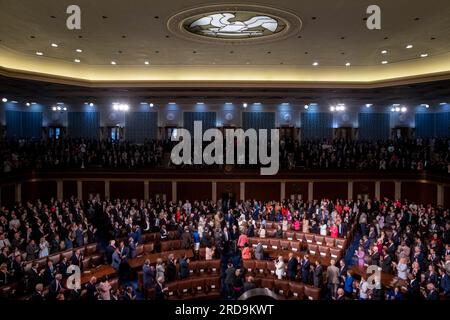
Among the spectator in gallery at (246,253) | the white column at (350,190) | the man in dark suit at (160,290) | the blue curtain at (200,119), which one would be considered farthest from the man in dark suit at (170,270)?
the blue curtain at (200,119)

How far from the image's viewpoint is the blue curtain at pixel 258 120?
27922mm

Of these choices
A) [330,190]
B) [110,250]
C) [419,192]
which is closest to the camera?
[110,250]

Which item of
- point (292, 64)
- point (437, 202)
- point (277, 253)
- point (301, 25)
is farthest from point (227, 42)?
point (437, 202)

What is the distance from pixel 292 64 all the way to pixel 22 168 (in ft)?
54.3

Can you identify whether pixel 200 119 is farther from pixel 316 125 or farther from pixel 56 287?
pixel 56 287

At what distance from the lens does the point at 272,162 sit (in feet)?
77.2

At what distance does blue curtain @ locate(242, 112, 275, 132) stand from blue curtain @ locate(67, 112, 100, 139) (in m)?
11.5

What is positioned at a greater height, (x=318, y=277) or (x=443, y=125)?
(x=443, y=125)

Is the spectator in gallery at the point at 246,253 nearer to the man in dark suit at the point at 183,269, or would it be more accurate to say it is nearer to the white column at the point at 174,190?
the man in dark suit at the point at 183,269

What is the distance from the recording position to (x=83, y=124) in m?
28.5

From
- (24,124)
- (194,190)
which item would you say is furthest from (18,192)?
(194,190)

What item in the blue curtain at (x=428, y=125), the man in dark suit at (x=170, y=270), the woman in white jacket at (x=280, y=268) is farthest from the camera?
the blue curtain at (x=428, y=125)

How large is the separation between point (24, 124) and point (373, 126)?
26.8 metres

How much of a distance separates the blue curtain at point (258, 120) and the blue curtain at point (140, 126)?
22.8ft
